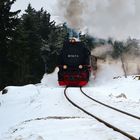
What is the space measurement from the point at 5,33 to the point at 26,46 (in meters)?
14.5

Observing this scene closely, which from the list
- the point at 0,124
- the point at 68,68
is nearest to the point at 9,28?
the point at 68,68

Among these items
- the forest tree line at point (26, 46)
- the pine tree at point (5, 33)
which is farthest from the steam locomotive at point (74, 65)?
the pine tree at point (5, 33)

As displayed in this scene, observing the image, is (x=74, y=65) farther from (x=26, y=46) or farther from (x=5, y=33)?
(x=26, y=46)

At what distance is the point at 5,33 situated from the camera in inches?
1708

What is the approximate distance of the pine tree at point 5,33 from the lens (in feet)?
138

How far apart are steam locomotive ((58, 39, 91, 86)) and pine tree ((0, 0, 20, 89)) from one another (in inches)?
424

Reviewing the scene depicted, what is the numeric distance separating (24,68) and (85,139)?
45388 millimetres

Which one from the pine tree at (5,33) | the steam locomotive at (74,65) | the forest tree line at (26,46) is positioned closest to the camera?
the steam locomotive at (74,65)

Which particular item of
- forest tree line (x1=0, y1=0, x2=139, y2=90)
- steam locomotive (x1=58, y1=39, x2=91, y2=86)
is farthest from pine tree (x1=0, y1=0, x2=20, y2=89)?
steam locomotive (x1=58, y1=39, x2=91, y2=86)

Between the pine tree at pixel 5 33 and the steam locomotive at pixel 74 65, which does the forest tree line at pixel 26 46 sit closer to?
the pine tree at pixel 5 33

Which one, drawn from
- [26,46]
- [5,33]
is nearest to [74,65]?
[5,33]

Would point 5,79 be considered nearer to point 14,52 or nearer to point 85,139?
point 14,52

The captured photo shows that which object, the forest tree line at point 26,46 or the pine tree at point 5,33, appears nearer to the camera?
the pine tree at point 5,33

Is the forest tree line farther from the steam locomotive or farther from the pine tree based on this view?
the steam locomotive
